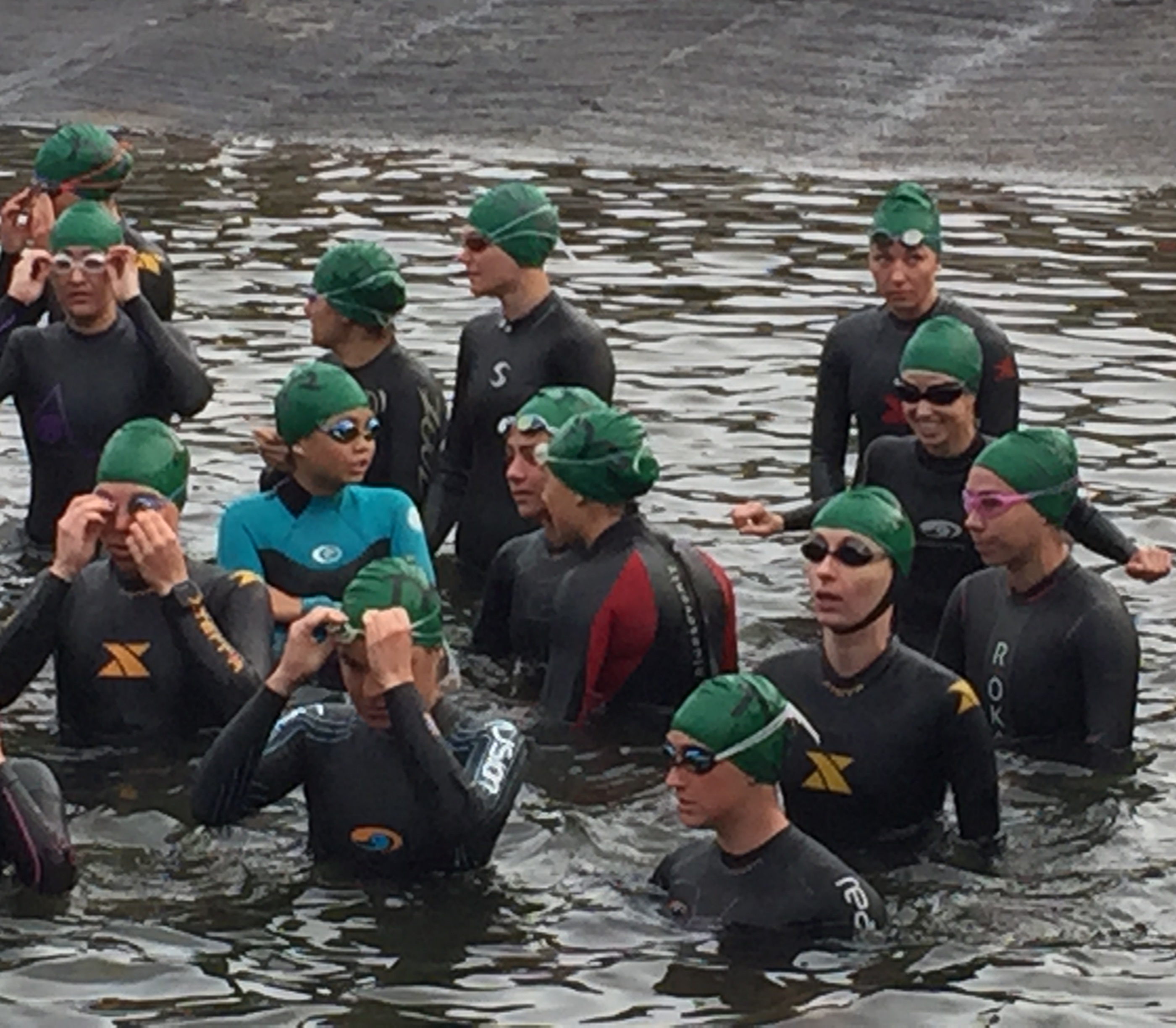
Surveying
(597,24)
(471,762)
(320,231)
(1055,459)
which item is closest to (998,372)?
(1055,459)

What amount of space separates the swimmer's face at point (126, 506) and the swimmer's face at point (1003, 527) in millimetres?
3316

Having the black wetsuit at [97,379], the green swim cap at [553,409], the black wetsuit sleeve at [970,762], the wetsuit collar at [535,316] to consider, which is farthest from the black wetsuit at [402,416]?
the black wetsuit sleeve at [970,762]

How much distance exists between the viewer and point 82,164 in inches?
641

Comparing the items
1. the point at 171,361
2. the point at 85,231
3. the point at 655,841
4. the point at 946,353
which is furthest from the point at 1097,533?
the point at 85,231

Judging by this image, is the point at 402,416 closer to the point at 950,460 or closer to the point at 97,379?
the point at 97,379

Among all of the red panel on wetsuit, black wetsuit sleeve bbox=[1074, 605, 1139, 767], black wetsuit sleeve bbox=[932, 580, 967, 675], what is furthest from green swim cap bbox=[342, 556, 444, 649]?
black wetsuit sleeve bbox=[1074, 605, 1139, 767]

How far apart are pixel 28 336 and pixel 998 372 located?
504 cm

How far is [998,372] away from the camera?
46.5ft

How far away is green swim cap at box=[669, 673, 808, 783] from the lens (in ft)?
33.5

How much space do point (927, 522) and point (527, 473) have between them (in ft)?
6.30

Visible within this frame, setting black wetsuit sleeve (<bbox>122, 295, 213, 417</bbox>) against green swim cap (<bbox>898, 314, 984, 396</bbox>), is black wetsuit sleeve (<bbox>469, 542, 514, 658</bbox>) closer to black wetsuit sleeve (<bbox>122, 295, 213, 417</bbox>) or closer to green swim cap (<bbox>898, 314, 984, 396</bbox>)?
green swim cap (<bbox>898, 314, 984, 396</bbox>)

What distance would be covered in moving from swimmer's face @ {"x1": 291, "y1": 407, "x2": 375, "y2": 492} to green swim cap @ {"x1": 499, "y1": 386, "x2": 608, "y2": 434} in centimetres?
74

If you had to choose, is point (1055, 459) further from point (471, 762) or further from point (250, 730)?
point (250, 730)

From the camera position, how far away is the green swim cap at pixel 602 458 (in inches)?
492
